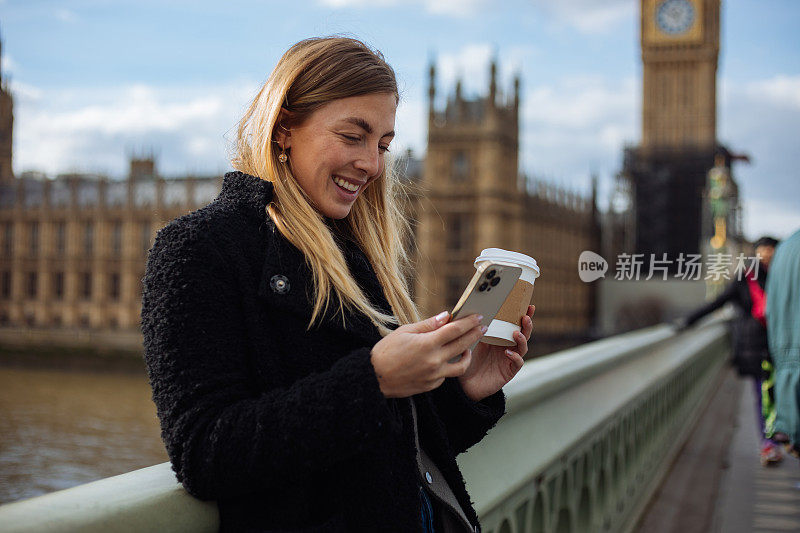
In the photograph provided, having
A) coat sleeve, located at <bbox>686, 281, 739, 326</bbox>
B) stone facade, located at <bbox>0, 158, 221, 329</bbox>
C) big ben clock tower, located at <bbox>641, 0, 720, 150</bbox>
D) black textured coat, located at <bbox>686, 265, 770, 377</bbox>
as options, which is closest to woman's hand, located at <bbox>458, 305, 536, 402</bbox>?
black textured coat, located at <bbox>686, 265, 770, 377</bbox>

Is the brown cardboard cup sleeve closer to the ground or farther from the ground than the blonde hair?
closer to the ground

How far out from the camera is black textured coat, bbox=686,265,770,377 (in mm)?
3322

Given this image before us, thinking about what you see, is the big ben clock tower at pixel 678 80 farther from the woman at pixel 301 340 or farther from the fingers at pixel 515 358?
the woman at pixel 301 340

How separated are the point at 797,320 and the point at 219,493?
1.62 metres

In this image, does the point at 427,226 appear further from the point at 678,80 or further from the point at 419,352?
the point at 419,352

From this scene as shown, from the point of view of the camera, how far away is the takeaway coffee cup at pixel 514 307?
2.97 ft

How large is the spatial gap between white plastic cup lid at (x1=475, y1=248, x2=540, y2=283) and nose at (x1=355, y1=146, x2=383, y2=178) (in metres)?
0.15

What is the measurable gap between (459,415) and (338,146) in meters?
0.37

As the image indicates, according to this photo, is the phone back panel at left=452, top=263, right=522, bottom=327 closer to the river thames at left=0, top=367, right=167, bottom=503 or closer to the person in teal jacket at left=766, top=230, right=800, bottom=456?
the person in teal jacket at left=766, top=230, right=800, bottom=456

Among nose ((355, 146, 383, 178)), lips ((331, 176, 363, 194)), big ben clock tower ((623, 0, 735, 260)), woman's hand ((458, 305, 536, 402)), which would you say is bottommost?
woman's hand ((458, 305, 536, 402))

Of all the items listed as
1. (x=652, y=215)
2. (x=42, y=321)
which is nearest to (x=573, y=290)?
(x=652, y=215)

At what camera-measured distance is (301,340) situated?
80 centimetres

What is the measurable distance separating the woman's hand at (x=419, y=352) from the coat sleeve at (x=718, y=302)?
10.4ft

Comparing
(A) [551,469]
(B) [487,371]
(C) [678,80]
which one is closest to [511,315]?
(B) [487,371]
